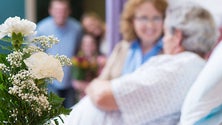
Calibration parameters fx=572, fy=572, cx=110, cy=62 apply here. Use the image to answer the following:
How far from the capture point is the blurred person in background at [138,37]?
3.04 meters

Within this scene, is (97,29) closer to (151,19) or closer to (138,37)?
(138,37)

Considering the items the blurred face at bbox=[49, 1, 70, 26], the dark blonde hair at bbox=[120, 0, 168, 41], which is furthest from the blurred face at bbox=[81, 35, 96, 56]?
the dark blonde hair at bbox=[120, 0, 168, 41]

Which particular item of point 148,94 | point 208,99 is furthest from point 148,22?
point 208,99

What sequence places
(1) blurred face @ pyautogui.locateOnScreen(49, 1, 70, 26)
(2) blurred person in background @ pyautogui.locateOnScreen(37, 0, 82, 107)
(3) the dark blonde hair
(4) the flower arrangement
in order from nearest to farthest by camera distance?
(4) the flower arrangement → (3) the dark blonde hair → (2) blurred person in background @ pyautogui.locateOnScreen(37, 0, 82, 107) → (1) blurred face @ pyautogui.locateOnScreen(49, 1, 70, 26)

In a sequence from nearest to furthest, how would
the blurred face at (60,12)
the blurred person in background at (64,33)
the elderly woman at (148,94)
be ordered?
the elderly woman at (148,94)
the blurred person in background at (64,33)
the blurred face at (60,12)

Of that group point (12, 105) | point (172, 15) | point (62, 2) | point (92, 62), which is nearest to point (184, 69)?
point (172, 15)

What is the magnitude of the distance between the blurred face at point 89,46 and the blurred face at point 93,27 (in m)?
0.14

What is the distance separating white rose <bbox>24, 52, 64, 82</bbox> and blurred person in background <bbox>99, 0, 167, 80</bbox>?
4.99 ft

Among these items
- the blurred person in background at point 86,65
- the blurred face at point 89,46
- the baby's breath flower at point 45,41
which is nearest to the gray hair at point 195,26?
the baby's breath flower at point 45,41

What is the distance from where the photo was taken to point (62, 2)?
562cm

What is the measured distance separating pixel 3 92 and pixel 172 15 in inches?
55.3

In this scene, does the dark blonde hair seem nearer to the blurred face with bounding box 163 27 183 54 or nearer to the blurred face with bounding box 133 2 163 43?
the blurred face with bounding box 133 2 163 43

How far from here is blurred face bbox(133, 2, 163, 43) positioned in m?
3.04

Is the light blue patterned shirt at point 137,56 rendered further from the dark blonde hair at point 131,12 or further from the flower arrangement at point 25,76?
the flower arrangement at point 25,76
